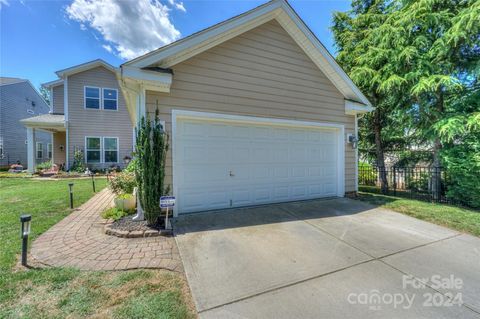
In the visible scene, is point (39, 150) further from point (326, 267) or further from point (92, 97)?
point (326, 267)

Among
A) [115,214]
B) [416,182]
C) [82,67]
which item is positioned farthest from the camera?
[82,67]

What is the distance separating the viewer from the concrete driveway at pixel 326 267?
7.12ft

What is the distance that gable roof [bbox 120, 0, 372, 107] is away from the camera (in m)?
4.48

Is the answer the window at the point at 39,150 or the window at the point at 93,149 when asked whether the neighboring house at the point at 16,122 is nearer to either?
the window at the point at 39,150

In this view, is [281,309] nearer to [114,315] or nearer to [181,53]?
Answer: [114,315]

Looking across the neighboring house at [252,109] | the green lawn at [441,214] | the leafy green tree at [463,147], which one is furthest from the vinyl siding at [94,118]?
the leafy green tree at [463,147]

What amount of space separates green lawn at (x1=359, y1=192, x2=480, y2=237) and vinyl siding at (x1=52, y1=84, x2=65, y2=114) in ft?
65.0

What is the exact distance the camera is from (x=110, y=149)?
14.3 meters

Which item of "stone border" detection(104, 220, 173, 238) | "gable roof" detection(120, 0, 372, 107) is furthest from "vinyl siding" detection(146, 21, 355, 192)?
"stone border" detection(104, 220, 173, 238)

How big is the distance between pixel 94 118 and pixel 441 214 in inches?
695

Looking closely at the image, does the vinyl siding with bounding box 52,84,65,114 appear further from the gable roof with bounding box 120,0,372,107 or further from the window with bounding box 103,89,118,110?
the gable roof with bounding box 120,0,372,107

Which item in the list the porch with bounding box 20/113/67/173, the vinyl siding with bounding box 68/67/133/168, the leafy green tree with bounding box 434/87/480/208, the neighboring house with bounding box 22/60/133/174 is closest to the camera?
the leafy green tree with bounding box 434/87/480/208

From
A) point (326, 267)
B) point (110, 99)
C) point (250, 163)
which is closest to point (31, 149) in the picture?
point (110, 99)

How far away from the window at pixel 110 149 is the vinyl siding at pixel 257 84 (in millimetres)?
12010
